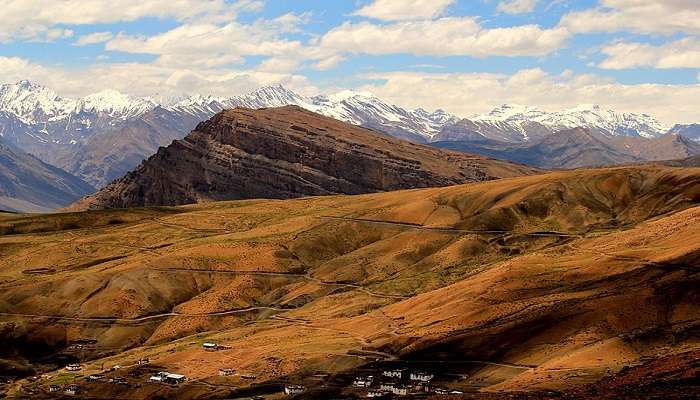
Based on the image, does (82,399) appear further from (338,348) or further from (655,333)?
(655,333)

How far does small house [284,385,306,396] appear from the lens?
145250 mm

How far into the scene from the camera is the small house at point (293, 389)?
14525cm

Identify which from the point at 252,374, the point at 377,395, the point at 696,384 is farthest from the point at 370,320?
the point at 696,384

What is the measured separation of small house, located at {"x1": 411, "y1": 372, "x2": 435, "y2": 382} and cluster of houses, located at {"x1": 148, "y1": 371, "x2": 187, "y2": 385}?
153 feet

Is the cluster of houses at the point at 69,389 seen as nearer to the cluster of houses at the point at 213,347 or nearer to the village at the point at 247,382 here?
the village at the point at 247,382

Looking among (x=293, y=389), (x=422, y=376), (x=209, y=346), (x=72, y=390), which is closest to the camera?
(x=422, y=376)

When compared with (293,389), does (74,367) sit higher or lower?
lower

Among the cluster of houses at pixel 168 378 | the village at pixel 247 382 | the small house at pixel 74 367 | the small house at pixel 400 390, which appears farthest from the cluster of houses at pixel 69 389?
the small house at pixel 400 390

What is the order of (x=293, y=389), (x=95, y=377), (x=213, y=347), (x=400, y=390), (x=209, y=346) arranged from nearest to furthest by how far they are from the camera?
1. (x=400, y=390)
2. (x=293, y=389)
3. (x=95, y=377)
4. (x=213, y=347)
5. (x=209, y=346)

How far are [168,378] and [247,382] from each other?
18.8 metres

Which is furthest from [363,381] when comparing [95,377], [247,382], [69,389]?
[69,389]

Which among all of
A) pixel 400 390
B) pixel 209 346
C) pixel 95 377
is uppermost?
pixel 400 390

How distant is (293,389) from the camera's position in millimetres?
146625

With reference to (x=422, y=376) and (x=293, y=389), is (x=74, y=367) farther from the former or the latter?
(x=422, y=376)
